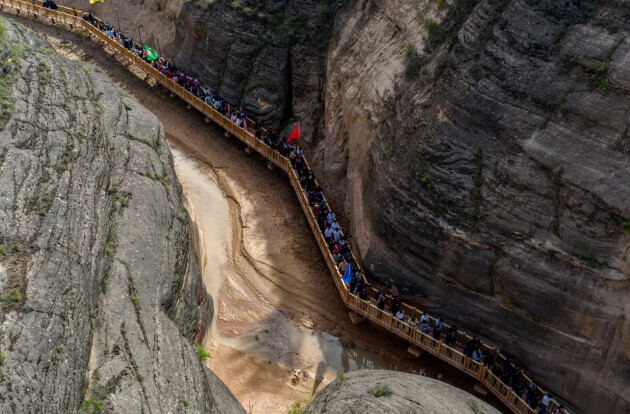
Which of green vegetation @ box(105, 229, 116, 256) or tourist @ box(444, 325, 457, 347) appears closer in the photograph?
green vegetation @ box(105, 229, 116, 256)

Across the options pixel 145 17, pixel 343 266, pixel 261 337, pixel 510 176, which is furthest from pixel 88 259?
pixel 145 17

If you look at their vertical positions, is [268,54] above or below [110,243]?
above

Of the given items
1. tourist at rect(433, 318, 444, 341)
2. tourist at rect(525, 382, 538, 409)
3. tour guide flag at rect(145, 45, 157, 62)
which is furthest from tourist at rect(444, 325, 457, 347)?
tour guide flag at rect(145, 45, 157, 62)

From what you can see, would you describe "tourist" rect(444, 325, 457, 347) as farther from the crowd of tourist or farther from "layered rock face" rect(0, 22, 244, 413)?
"layered rock face" rect(0, 22, 244, 413)

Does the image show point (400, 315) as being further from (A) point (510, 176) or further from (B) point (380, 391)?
(A) point (510, 176)

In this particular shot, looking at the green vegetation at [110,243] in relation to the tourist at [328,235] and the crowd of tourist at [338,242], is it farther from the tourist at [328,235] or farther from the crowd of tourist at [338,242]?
the tourist at [328,235]

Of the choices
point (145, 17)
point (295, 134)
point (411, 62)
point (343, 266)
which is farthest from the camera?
point (145, 17)
